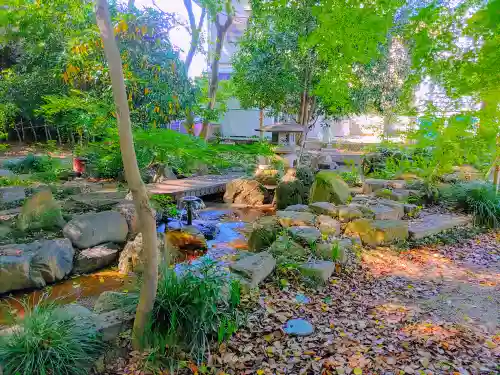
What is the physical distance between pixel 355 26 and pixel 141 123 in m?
5.37

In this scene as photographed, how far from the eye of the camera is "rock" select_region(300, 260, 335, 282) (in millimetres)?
3914

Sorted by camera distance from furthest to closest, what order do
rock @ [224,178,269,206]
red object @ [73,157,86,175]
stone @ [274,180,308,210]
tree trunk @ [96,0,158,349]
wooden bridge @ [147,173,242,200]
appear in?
red object @ [73,157,86,175] → rock @ [224,178,269,206] → stone @ [274,180,308,210] → wooden bridge @ [147,173,242,200] → tree trunk @ [96,0,158,349]

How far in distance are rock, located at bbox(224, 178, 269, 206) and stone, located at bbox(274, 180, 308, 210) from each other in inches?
28.0

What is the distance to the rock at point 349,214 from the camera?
5.61m

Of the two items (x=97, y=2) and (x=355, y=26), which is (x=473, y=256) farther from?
(x=97, y=2)

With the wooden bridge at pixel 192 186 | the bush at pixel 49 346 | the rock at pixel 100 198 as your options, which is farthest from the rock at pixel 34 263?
the wooden bridge at pixel 192 186

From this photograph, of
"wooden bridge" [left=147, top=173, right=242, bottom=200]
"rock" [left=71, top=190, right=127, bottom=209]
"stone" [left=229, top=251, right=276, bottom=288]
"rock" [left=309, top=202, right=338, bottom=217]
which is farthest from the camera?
"wooden bridge" [left=147, top=173, right=242, bottom=200]

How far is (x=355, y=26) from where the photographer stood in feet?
7.10

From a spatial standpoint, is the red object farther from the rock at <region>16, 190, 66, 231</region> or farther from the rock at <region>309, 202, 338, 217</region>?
the rock at <region>309, 202, 338, 217</region>

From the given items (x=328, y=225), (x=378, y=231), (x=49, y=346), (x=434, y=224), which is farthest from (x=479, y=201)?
(x=49, y=346)

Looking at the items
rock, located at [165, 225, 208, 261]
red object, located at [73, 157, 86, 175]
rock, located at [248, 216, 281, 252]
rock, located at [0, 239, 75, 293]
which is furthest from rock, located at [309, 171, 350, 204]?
red object, located at [73, 157, 86, 175]

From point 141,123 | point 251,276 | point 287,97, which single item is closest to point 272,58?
point 287,97

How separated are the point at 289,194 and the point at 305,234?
3654 mm

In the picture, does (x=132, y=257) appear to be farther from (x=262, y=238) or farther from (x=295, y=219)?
(x=295, y=219)
